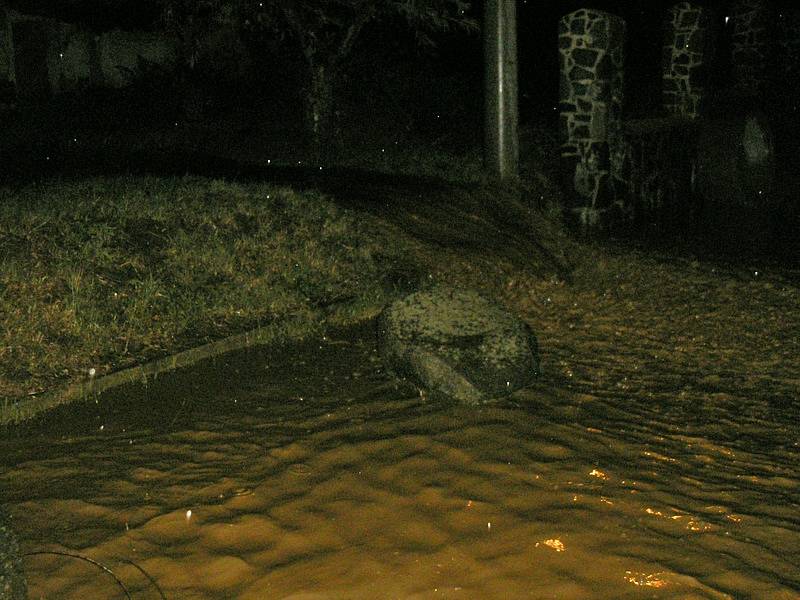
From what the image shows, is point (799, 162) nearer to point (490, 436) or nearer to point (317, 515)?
point (490, 436)

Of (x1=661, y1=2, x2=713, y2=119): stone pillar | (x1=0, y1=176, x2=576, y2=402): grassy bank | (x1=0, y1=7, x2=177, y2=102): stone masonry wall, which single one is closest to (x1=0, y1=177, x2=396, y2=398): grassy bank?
(x1=0, y1=176, x2=576, y2=402): grassy bank

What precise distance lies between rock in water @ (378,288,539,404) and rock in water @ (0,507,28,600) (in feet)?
10.4

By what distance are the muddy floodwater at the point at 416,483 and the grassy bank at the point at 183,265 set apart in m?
0.69

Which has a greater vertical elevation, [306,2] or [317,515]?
[306,2]

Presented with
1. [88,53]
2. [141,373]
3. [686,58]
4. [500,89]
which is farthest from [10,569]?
[88,53]

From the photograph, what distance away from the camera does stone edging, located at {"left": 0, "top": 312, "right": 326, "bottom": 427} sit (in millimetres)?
6410

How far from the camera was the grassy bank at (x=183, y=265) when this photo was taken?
7359 millimetres

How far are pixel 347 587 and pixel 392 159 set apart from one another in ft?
39.3

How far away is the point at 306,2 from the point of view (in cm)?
1559

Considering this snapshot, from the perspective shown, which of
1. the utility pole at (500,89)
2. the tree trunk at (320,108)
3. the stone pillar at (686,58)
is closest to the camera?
the utility pole at (500,89)

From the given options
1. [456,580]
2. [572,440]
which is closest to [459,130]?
[572,440]

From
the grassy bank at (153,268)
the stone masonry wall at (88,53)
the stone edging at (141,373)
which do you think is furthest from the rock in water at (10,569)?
the stone masonry wall at (88,53)

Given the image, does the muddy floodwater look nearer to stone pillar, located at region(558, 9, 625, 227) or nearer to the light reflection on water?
the light reflection on water

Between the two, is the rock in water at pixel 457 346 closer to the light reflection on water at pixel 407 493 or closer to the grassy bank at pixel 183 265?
the light reflection on water at pixel 407 493
